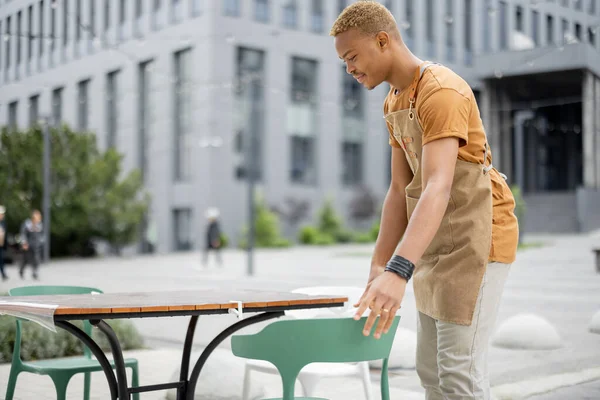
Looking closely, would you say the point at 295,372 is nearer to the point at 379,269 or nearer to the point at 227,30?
the point at 379,269

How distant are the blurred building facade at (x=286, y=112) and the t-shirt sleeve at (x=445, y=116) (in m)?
18.9

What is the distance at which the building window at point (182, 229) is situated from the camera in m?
37.0

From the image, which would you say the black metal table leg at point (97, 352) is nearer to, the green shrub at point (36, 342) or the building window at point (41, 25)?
the green shrub at point (36, 342)

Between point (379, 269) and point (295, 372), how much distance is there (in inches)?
18.5

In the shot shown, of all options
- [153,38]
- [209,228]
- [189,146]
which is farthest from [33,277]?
[189,146]

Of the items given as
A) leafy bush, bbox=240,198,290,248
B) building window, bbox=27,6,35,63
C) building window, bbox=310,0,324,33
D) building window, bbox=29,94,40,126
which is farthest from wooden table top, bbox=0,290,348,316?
building window, bbox=310,0,324,33

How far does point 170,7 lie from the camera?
28281 mm

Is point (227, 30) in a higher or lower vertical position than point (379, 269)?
higher

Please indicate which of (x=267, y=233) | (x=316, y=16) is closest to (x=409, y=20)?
(x=316, y=16)

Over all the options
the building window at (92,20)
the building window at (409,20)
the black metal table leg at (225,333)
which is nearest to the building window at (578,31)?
the building window at (92,20)

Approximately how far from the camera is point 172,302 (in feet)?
10.4

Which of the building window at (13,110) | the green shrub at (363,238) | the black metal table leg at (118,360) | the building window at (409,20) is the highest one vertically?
the building window at (409,20)

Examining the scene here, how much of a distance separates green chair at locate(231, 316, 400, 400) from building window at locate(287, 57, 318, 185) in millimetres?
38474

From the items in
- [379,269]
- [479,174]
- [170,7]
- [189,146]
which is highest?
[170,7]
